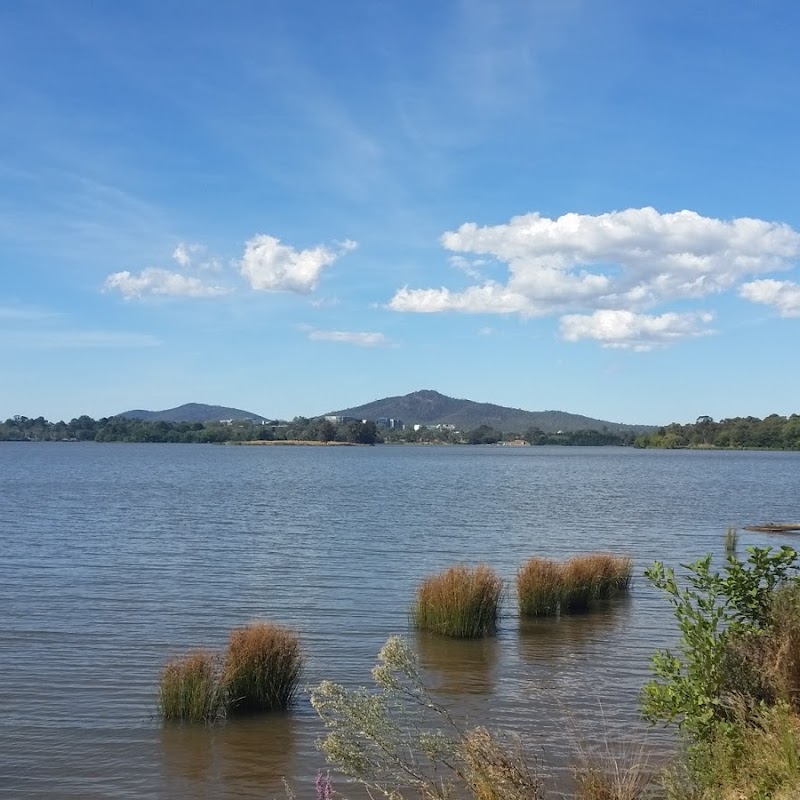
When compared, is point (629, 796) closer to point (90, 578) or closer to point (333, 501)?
point (90, 578)

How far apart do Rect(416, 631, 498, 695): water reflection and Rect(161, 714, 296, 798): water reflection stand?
3292 mm

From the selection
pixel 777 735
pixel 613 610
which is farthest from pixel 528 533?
pixel 777 735

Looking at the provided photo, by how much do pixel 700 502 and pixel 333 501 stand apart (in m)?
25.1

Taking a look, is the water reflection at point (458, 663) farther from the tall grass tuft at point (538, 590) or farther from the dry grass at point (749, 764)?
the dry grass at point (749, 764)

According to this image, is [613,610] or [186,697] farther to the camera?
[613,610]

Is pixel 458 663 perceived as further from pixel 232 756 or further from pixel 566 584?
pixel 232 756

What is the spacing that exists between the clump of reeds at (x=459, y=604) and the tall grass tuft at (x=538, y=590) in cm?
163

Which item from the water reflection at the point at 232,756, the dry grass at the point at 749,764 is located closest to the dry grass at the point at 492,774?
the dry grass at the point at 749,764

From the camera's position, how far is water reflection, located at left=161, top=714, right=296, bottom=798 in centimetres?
1045

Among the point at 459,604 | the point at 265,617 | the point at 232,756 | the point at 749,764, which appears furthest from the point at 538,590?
the point at 749,764

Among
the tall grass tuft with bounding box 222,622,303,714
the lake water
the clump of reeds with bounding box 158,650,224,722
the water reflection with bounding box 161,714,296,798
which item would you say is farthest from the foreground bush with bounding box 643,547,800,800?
the clump of reeds with bounding box 158,650,224,722

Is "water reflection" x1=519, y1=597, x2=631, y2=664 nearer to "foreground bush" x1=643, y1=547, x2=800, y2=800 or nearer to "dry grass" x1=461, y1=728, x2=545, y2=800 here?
"foreground bush" x1=643, y1=547, x2=800, y2=800

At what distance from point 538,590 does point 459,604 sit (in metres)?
3.10

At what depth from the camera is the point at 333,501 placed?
194 ft
